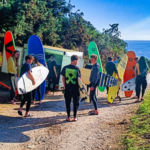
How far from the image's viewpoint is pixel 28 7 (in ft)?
33.9

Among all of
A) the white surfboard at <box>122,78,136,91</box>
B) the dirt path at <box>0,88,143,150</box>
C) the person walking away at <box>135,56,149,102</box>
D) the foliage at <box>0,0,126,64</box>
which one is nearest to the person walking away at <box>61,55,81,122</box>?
the dirt path at <box>0,88,143,150</box>

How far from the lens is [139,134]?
408cm

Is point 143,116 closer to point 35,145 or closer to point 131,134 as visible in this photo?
point 131,134

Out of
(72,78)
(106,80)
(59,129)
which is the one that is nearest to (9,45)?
(72,78)

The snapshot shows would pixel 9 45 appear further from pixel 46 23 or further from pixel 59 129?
pixel 46 23

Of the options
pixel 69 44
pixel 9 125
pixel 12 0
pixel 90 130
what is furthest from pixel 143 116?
pixel 69 44

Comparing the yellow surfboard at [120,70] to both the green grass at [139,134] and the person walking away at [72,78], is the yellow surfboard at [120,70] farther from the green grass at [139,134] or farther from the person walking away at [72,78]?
the person walking away at [72,78]

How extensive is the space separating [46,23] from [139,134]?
10520 millimetres

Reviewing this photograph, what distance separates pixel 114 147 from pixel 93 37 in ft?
63.4

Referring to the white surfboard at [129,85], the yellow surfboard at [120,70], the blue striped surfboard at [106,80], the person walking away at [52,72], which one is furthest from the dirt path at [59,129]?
the person walking away at [52,72]

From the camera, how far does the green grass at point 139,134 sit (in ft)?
11.7

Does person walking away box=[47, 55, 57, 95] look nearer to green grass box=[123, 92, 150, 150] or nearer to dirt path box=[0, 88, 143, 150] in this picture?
dirt path box=[0, 88, 143, 150]

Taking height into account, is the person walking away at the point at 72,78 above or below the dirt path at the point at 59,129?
above

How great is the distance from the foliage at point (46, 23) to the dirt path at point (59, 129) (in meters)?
4.79
